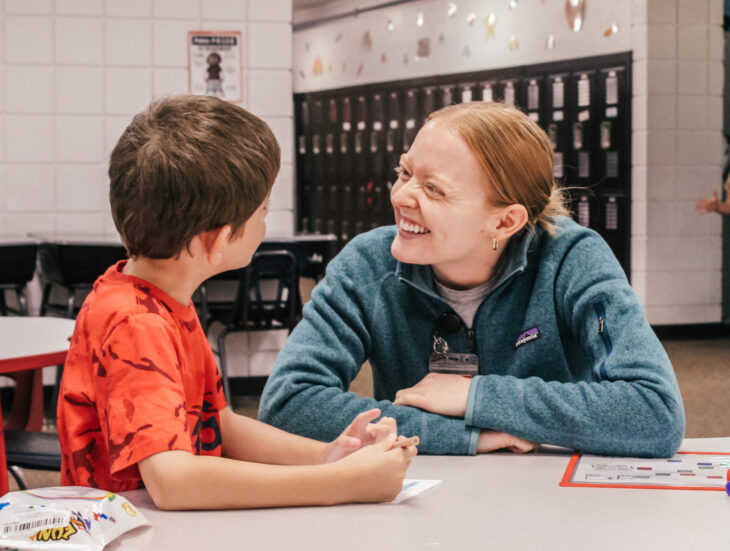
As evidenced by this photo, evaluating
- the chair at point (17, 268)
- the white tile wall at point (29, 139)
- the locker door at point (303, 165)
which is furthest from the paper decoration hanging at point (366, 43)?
the chair at point (17, 268)

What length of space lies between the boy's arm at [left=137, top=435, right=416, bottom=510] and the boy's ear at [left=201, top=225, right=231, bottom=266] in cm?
25

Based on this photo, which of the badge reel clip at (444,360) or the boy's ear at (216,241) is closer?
the boy's ear at (216,241)

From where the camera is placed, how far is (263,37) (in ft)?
16.7

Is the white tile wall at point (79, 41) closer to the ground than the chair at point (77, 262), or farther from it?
farther from it

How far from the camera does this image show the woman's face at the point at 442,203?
58.4 inches

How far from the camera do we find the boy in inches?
39.1

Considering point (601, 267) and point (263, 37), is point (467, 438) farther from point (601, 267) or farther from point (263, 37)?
point (263, 37)

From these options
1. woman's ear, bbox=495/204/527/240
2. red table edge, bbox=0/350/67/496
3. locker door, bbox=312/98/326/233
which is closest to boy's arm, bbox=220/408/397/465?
woman's ear, bbox=495/204/527/240

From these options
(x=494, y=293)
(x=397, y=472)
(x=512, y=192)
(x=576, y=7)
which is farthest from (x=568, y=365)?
(x=576, y=7)

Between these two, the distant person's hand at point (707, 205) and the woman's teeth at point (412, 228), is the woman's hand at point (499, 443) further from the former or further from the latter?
the distant person's hand at point (707, 205)

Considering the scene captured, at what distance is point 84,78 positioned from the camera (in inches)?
195

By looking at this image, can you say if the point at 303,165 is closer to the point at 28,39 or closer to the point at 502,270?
the point at 28,39

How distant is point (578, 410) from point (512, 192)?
0.38 m

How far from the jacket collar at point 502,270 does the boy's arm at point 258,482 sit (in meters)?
0.55
